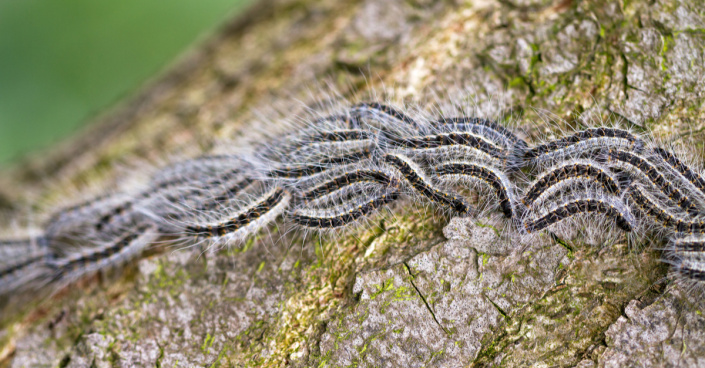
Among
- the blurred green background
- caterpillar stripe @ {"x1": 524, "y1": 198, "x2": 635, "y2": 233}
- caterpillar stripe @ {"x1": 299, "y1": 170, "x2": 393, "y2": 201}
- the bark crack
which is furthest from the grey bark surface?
the blurred green background

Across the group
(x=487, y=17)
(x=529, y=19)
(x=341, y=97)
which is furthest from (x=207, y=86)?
(x=529, y=19)

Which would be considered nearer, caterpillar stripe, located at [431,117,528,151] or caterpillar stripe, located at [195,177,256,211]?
caterpillar stripe, located at [431,117,528,151]

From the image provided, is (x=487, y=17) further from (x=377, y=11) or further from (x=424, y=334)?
(x=424, y=334)

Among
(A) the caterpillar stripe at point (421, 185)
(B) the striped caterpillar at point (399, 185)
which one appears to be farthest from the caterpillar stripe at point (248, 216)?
(A) the caterpillar stripe at point (421, 185)

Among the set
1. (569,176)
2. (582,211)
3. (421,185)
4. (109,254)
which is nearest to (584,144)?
(569,176)

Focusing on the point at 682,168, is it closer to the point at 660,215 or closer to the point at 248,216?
the point at 660,215

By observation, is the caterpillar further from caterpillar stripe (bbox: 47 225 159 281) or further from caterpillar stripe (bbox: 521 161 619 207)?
caterpillar stripe (bbox: 47 225 159 281)

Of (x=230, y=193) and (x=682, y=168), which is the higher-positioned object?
(x=230, y=193)
